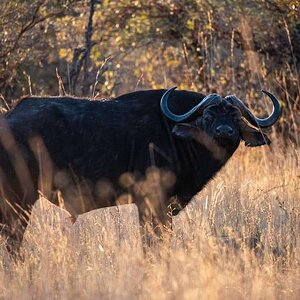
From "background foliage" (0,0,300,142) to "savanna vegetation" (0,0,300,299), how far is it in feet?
0.07

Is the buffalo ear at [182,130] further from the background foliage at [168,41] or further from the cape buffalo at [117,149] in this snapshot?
the background foliage at [168,41]

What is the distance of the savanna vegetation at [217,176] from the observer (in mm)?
5922

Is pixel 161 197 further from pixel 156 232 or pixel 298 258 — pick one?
pixel 298 258

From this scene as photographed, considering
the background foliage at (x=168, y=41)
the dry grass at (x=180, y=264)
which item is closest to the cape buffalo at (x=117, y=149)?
the dry grass at (x=180, y=264)

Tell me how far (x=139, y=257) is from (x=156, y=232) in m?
0.87

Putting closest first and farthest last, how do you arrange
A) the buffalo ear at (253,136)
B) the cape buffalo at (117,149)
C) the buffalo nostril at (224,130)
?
1. the buffalo nostril at (224,130)
2. the cape buffalo at (117,149)
3. the buffalo ear at (253,136)

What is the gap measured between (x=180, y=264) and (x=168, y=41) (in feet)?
26.4

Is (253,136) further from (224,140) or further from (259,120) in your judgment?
(224,140)

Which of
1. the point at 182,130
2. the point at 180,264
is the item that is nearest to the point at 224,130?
the point at 182,130

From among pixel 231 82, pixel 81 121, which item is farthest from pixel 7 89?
pixel 81 121

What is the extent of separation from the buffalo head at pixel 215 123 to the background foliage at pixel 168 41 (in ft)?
16.0

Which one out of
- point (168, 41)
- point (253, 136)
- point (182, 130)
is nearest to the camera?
point (182, 130)

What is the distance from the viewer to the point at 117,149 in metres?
7.14

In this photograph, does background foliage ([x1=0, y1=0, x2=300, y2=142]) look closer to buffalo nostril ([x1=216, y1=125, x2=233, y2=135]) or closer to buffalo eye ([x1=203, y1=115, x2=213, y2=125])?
buffalo eye ([x1=203, y1=115, x2=213, y2=125])
